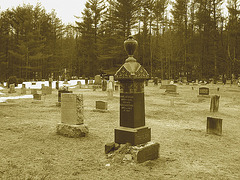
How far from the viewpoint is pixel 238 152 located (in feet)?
21.3

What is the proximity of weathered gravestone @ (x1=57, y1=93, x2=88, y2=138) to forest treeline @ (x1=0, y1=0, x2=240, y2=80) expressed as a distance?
32.1 metres

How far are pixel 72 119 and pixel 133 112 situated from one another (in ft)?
8.97

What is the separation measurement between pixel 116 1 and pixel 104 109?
109 feet

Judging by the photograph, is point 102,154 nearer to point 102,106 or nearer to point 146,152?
point 146,152

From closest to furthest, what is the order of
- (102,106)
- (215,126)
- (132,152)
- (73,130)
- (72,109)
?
(132,152) → (73,130) → (72,109) → (215,126) → (102,106)

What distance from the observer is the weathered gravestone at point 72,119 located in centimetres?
727

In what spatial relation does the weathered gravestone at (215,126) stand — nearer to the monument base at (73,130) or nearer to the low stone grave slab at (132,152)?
the low stone grave slab at (132,152)

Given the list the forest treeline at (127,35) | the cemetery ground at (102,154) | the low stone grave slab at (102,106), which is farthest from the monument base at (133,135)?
the forest treeline at (127,35)

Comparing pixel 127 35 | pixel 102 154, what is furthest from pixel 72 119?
pixel 127 35

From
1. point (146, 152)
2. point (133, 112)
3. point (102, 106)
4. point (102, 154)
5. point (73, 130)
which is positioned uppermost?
point (133, 112)

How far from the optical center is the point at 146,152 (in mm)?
5375

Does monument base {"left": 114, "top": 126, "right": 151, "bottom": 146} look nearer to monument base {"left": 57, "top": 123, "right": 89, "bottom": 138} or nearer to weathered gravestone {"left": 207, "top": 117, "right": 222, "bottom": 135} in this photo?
monument base {"left": 57, "top": 123, "right": 89, "bottom": 138}

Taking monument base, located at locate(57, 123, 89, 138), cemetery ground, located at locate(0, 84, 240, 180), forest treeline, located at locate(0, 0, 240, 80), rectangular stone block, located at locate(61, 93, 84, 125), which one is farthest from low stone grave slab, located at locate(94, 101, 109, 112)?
forest treeline, located at locate(0, 0, 240, 80)

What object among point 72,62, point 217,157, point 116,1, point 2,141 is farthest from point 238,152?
point 72,62
